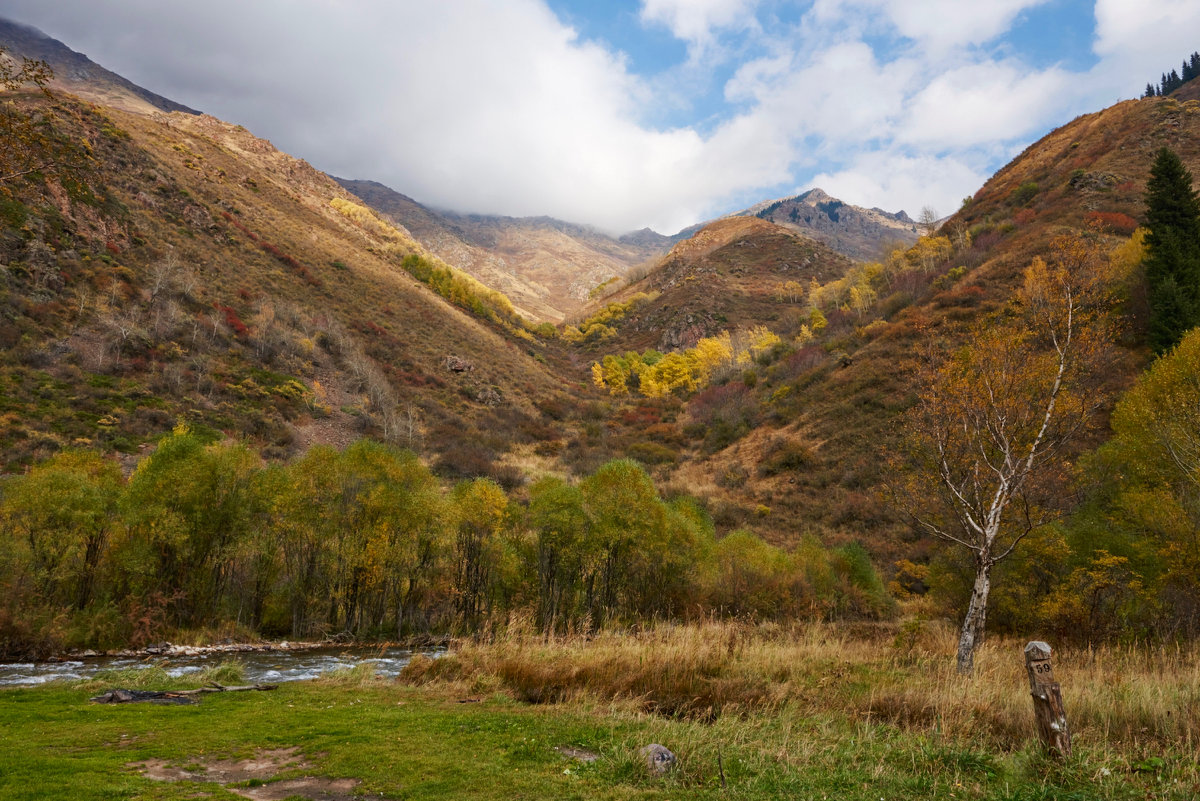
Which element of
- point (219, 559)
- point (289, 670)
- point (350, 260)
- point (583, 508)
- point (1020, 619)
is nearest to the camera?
point (1020, 619)

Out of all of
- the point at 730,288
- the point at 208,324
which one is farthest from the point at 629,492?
the point at 730,288

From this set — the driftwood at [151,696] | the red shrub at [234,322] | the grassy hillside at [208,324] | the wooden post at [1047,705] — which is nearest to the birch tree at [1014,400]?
the wooden post at [1047,705]

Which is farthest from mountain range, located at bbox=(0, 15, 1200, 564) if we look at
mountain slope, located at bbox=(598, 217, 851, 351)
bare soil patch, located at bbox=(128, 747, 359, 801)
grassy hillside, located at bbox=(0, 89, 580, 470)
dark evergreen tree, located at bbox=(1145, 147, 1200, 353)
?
bare soil patch, located at bbox=(128, 747, 359, 801)

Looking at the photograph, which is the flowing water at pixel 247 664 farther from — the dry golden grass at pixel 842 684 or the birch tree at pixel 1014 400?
the birch tree at pixel 1014 400

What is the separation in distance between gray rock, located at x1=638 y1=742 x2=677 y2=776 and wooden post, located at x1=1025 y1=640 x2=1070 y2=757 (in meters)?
4.18

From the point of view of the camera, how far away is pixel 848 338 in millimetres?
79250

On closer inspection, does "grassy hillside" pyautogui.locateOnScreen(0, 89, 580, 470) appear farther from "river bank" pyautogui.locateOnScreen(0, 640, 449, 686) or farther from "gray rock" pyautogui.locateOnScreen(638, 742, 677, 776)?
"gray rock" pyautogui.locateOnScreen(638, 742, 677, 776)

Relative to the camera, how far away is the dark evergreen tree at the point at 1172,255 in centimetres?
3919

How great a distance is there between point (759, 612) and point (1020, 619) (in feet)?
53.9

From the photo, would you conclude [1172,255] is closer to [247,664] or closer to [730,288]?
[247,664]

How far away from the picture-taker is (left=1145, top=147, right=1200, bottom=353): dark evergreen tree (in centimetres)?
3919

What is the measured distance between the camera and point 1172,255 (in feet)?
138

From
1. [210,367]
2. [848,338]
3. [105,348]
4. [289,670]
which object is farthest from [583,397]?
[289,670]

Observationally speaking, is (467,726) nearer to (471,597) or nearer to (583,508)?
(583,508)
